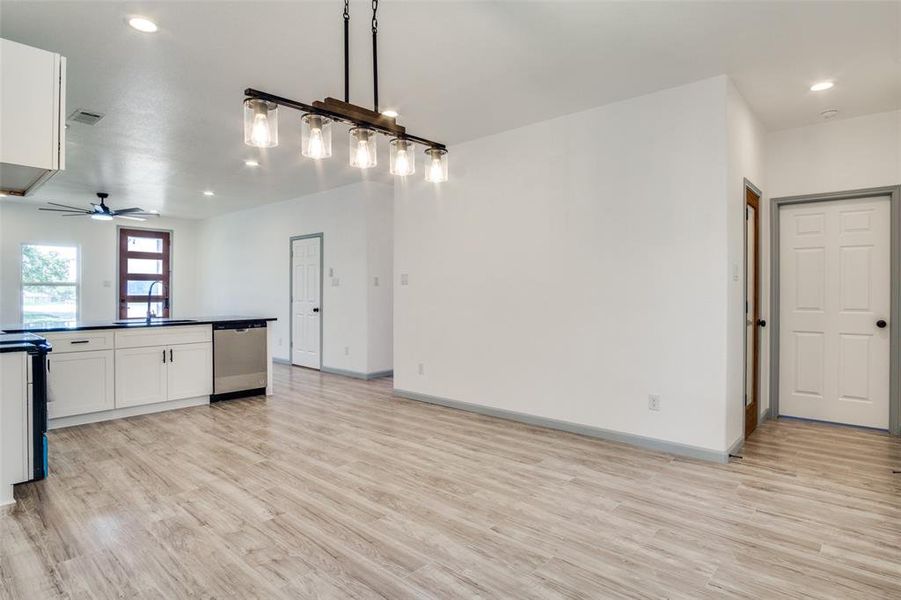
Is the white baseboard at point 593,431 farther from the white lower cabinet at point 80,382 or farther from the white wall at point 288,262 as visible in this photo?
the white lower cabinet at point 80,382

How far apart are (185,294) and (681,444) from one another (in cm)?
999

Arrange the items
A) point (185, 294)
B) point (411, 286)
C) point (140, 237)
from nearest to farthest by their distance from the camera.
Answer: point (411, 286) < point (140, 237) < point (185, 294)

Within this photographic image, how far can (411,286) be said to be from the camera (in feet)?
17.9

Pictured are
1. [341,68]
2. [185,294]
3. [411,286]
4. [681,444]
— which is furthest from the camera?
[185,294]

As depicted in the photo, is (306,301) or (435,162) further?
(306,301)

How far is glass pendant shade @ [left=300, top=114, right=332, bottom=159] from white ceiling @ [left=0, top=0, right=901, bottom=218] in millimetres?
812

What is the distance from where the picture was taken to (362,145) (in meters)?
2.33

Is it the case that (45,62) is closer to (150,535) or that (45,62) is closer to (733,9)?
(150,535)

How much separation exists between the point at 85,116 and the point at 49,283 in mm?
6028

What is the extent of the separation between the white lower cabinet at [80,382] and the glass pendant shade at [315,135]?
3479mm

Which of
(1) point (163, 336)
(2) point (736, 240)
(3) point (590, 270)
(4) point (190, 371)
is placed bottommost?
(4) point (190, 371)

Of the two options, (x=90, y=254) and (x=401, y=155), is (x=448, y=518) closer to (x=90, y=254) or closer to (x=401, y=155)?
(x=401, y=155)

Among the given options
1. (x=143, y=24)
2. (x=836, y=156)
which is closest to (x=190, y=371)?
(x=143, y=24)

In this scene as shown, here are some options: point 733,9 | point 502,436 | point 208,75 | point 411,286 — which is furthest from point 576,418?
point 208,75
